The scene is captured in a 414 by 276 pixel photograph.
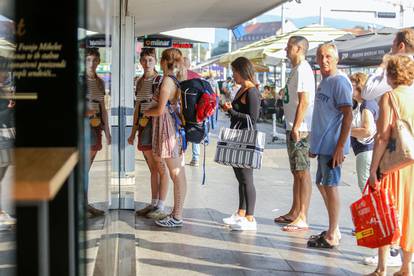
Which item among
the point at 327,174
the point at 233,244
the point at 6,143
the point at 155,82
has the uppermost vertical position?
the point at 155,82

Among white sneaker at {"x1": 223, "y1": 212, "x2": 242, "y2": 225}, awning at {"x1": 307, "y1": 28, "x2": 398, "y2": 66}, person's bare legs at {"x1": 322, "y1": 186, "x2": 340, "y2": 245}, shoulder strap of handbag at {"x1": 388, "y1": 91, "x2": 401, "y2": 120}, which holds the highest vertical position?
awning at {"x1": 307, "y1": 28, "x2": 398, "y2": 66}

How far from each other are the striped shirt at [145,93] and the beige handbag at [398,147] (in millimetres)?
3202

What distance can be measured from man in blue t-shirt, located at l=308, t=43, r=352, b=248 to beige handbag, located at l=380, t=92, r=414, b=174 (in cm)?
97

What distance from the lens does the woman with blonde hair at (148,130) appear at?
7.25 metres

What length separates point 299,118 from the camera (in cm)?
659

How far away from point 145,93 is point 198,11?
219cm

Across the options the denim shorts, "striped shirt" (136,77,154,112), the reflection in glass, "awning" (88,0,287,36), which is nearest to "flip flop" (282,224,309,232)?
the denim shorts

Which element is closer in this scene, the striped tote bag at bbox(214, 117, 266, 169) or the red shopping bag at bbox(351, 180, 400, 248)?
the red shopping bag at bbox(351, 180, 400, 248)

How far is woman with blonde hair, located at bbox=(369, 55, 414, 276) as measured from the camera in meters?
4.80

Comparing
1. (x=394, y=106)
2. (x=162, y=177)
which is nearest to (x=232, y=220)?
(x=162, y=177)

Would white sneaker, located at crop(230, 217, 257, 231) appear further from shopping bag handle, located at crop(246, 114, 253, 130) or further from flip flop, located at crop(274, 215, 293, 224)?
shopping bag handle, located at crop(246, 114, 253, 130)

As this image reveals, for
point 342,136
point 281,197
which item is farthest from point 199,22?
point 342,136

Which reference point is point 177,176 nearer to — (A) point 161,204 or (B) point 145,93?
(A) point 161,204

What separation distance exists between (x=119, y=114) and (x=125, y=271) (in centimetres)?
260
